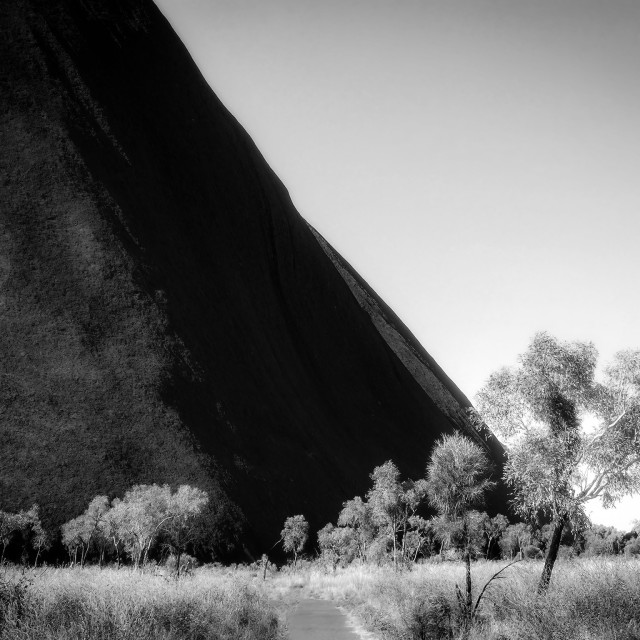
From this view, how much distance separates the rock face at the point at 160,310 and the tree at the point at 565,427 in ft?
127

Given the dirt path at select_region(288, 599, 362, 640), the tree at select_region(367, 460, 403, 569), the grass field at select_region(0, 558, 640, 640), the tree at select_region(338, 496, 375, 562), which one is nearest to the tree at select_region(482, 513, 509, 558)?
the tree at select_region(338, 496, 375, 562)

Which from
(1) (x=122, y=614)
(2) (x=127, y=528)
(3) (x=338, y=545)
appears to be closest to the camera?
(1) (x=122, y=614)

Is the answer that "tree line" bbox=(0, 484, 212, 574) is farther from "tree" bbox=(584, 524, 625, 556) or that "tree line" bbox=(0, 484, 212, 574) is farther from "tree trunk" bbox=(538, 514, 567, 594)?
"tree" bbox=(584, 524, 625, 556)

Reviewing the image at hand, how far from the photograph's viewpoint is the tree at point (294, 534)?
164 feet

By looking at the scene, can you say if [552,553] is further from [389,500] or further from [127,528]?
[127,528]

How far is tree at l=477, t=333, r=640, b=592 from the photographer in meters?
14.0

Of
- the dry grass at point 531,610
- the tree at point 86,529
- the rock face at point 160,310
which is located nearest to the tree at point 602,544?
the rock face at point 160,310

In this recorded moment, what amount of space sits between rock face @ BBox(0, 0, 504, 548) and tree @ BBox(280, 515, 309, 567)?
2.05 m

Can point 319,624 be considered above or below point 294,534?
above

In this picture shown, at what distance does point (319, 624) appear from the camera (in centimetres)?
1802

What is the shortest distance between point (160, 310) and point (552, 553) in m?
51.5

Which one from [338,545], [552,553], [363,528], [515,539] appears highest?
[552,553]

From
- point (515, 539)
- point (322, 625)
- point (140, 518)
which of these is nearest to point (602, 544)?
point (515, 539)

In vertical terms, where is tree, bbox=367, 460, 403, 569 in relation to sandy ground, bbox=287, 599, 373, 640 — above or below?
below
